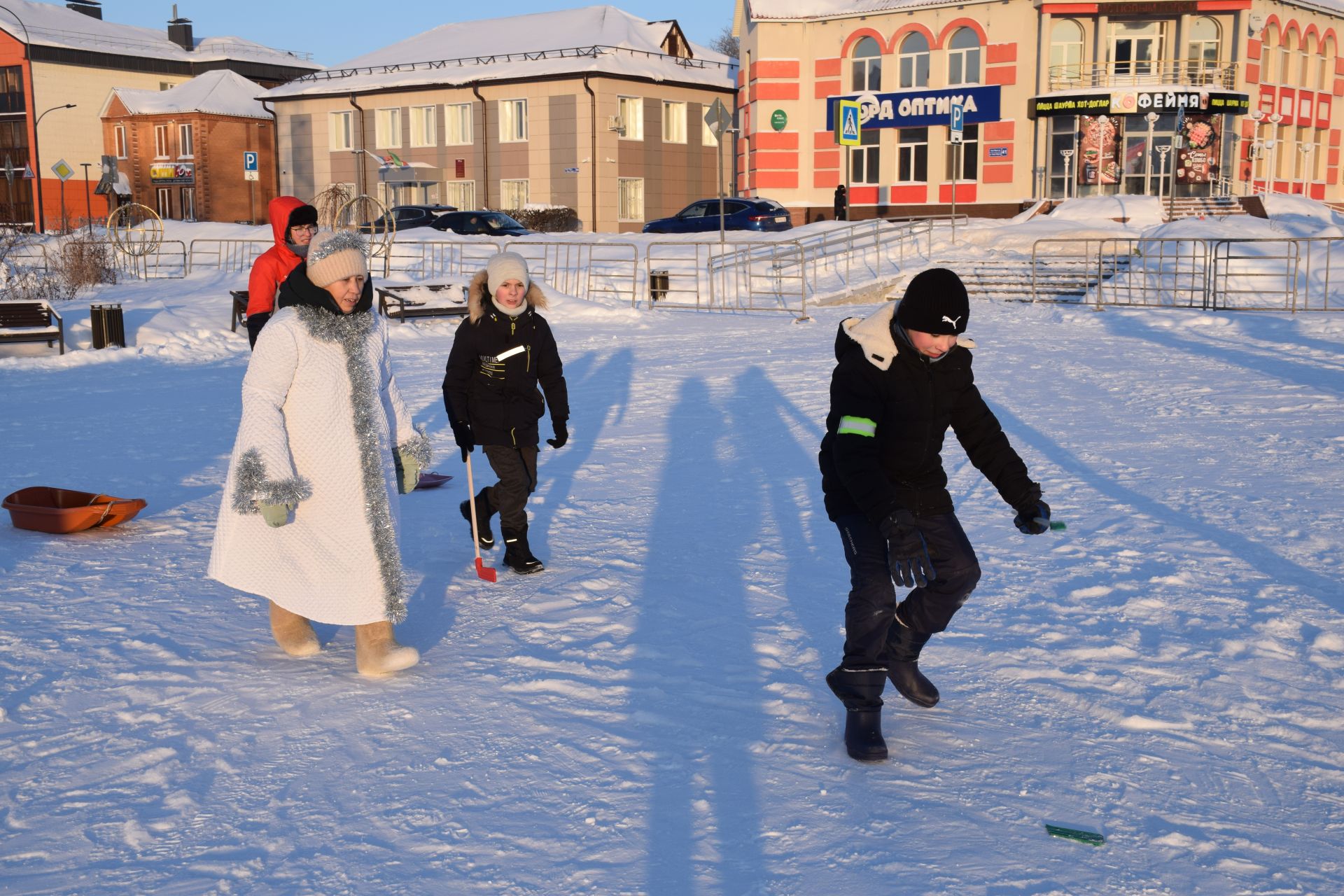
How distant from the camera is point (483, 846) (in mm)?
3438

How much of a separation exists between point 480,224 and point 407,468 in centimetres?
2644

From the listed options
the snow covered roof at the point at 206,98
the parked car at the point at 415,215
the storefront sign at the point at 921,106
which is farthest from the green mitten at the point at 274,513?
the snow covered roof at the point at 206,98

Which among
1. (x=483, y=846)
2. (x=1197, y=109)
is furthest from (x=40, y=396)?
(x=1197, y=109)

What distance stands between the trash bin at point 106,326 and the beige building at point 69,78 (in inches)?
1853

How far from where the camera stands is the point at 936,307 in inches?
148

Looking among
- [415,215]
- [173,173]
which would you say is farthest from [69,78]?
[415,215]

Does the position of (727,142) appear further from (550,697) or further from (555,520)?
(550,697)

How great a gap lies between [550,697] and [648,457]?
491 centimetres

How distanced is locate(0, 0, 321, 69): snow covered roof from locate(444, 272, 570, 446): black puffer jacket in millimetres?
61551

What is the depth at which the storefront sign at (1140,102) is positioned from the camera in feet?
120

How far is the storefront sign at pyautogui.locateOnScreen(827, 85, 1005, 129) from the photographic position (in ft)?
125

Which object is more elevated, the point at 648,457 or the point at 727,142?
the point at 727,142

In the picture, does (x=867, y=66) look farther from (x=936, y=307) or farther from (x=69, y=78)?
(x=69, y=78)

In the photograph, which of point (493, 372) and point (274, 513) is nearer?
point (274, 513)
